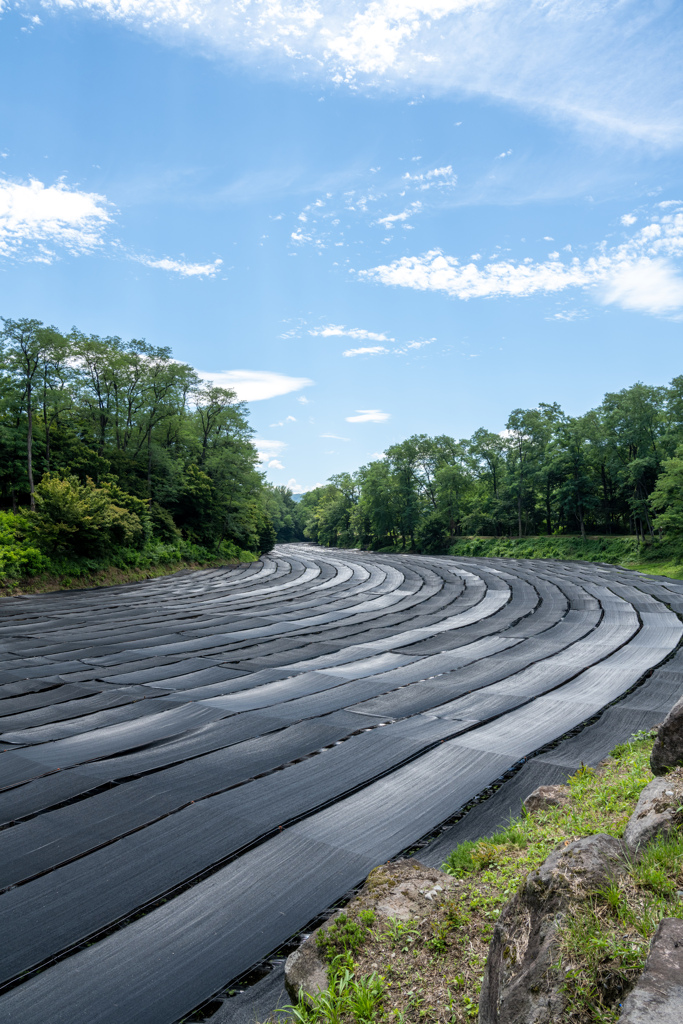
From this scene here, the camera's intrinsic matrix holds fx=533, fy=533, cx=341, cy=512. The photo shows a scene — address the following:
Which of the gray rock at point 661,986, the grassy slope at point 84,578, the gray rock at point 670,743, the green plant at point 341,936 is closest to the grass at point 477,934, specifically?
the green plant at point 341,936

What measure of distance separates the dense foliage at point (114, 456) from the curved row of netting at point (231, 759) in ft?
24.7

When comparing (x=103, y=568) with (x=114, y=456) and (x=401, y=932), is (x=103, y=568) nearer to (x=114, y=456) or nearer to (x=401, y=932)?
(x=114, y=456)

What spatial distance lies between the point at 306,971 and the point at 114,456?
35184mm

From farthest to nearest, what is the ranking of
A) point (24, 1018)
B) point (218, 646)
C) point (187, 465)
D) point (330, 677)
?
point (187, 465), point (218, 646), point (330, 677), point (24, 1018)

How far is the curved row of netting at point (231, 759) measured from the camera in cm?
344

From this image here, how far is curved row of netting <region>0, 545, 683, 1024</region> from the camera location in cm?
344

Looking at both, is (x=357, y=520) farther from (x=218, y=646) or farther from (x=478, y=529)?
(x=218, y=646)

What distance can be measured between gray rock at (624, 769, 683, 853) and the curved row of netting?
1884 millimetres

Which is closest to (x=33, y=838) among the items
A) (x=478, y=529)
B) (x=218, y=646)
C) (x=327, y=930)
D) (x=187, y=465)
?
(x=327, y=930)

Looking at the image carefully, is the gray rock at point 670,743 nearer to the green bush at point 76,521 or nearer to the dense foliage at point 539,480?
the green bush at point 76,521

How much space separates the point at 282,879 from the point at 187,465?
36035 millimetres

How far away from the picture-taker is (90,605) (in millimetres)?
17656

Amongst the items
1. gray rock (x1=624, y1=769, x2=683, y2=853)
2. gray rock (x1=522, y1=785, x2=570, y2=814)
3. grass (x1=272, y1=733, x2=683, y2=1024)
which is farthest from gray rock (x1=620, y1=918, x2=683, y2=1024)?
gray rock (x1=522, y1=785, x2=570, y2=814)

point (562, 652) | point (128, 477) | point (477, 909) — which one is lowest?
point (562, 652)
